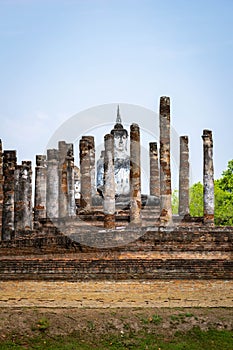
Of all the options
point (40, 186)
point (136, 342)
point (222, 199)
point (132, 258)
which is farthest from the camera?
point (222, 199)

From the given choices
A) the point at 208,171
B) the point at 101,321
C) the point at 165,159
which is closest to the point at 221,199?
the point at 208,171

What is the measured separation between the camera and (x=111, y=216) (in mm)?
23859

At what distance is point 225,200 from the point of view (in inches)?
1658

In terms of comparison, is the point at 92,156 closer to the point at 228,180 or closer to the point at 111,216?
the point at 111,216

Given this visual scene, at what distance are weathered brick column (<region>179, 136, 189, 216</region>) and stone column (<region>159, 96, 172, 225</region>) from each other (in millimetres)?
5870

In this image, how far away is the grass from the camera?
13727mm

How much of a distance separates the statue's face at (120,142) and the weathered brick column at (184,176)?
16.1 ft

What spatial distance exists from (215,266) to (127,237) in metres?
2.37

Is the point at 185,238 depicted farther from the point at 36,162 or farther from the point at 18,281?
the point at 36,162

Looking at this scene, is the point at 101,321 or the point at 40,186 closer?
the point at 101,321

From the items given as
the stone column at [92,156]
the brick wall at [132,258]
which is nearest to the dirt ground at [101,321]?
the brick wall at [132,258]

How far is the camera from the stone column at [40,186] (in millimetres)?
30047

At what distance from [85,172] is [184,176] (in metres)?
4.29

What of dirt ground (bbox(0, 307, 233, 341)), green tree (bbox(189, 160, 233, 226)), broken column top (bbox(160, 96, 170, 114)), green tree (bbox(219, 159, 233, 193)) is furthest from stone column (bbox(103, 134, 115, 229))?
green tree (bbox(219, 159, 233, 193))
